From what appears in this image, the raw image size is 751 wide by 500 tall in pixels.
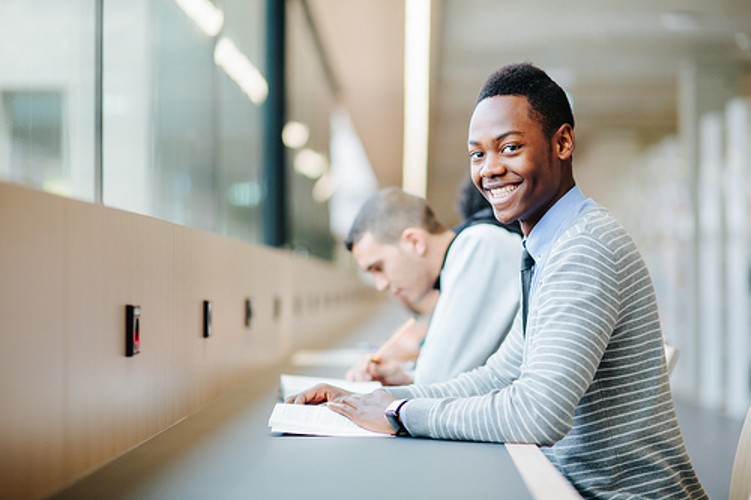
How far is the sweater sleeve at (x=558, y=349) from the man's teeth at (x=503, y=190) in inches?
7.5

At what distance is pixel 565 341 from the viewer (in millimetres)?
→ 1529

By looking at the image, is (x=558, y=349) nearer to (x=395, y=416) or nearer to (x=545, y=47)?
(x=395, y=416)

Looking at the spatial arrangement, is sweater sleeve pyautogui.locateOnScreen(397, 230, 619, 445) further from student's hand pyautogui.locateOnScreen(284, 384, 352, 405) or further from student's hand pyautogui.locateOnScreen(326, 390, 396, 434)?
student's hand pyautogui.locateOnScreen(284, 384, 352, 405)

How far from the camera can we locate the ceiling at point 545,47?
7.19 metres

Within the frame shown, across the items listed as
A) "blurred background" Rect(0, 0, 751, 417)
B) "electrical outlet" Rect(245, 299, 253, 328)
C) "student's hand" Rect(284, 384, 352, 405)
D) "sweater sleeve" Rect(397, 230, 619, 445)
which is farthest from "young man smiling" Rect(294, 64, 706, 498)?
"electrical outlet" Rect(245, 299, 253, 328)

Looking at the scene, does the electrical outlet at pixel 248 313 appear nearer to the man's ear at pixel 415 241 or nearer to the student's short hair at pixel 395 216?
the student's short hair at pixel 395 216

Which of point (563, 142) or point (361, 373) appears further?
point (361, 373)

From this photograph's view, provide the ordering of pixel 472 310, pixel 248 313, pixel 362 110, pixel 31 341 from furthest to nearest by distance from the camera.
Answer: pixel 362 110, pixel 248 313, pixel 472 310, pixel 31 341

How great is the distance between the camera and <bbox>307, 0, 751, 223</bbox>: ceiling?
7.19 m

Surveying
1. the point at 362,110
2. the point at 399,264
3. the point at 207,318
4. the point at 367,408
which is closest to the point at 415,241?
the point at 399,264

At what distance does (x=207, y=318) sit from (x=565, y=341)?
56.1 inches

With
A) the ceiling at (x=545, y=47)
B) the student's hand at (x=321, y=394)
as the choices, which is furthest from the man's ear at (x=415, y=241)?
the ceiling at (x=545, y=47)

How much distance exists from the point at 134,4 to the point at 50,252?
146 centimetres

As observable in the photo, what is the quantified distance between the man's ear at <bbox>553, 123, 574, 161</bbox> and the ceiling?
508cm
